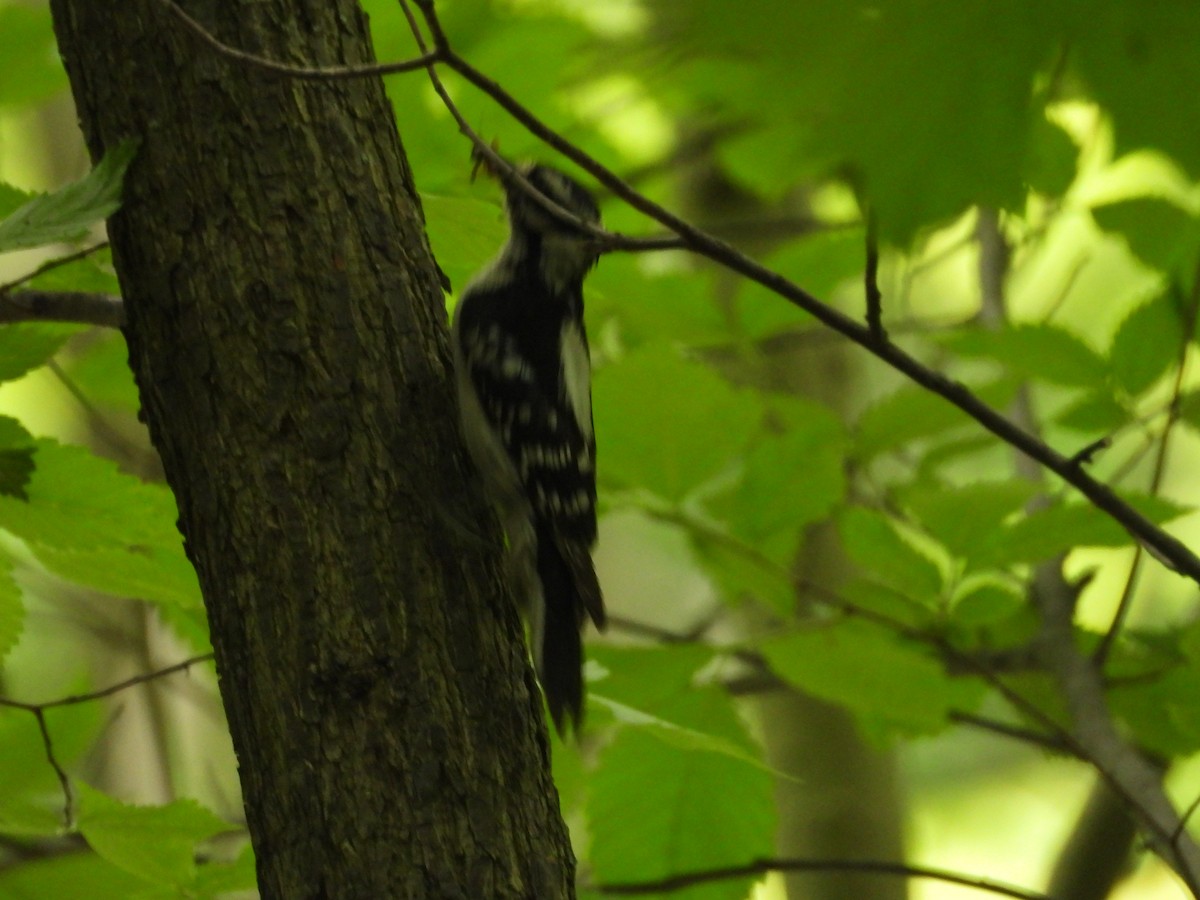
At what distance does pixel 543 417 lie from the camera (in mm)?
2246

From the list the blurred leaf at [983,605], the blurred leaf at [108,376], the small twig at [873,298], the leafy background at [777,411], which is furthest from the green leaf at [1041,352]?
the blurred leaf at [108,376]

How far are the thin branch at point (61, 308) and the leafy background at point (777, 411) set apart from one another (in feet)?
0.20

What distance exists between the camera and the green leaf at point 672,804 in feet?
6.33

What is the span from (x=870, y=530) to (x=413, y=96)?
1.18m

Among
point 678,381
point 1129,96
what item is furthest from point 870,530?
point 1129,96

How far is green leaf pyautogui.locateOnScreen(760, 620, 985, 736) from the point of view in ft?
6.04

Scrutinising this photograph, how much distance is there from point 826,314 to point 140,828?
3.58 ft

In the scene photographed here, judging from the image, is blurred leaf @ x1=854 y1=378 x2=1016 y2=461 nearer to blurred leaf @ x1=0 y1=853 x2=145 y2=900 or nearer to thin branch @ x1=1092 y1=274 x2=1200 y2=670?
thin branch @ x1=1092 y1=274 x2=1200 y2=670

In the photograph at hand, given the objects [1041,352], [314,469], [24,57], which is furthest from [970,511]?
[24,57]

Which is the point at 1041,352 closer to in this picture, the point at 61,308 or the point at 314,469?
the point at 314,469

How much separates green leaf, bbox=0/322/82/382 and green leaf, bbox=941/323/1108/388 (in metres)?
1.39

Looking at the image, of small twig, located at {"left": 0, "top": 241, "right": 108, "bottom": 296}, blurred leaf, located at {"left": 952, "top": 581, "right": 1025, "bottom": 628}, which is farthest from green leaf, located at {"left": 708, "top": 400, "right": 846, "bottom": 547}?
small twig, located at {"left": 0, "top": 241, "right": 108, "bottom": 296}

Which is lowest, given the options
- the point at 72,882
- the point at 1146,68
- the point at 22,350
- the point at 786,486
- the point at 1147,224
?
the point at 72,882

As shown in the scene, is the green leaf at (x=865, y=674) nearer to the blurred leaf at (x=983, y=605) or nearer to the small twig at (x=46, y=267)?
the blurred leaf at (x=983, y=605)
